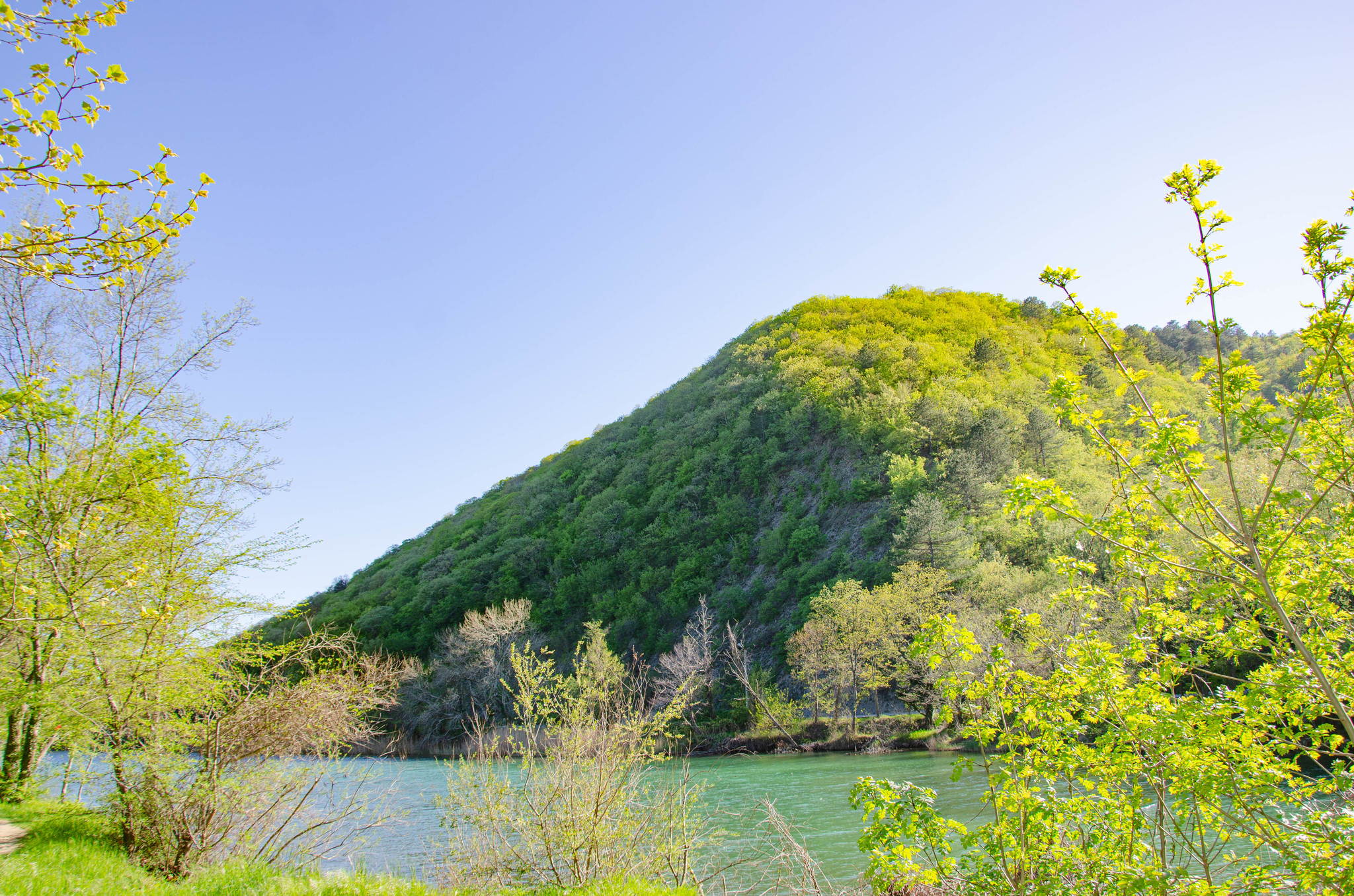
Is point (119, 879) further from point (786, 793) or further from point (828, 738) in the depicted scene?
point (828, 738)

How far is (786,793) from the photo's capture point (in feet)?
64.4

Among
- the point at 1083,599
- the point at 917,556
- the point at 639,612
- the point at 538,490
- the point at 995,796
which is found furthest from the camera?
the point at 538,490

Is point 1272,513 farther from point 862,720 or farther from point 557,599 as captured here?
point 557,599

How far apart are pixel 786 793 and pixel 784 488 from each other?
1557 inches

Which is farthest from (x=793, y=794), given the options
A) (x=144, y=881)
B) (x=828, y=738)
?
→ (x=144, y=881)

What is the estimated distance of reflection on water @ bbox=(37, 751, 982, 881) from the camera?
11531 mm

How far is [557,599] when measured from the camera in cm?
5703

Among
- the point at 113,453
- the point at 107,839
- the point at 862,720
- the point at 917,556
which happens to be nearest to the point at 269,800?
the point at 107,839

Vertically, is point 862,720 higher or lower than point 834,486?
lower

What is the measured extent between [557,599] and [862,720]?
3020 centimetres

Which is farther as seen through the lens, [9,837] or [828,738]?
[828,738]

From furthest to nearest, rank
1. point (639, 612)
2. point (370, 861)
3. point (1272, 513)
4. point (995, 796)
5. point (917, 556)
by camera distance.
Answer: point (639, 612)
point (917, 556)
point (370, 861)
point (995, 796)
point (1272, 513)

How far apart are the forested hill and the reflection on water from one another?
1390 cm

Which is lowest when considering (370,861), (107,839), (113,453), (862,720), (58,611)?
(862,720)
